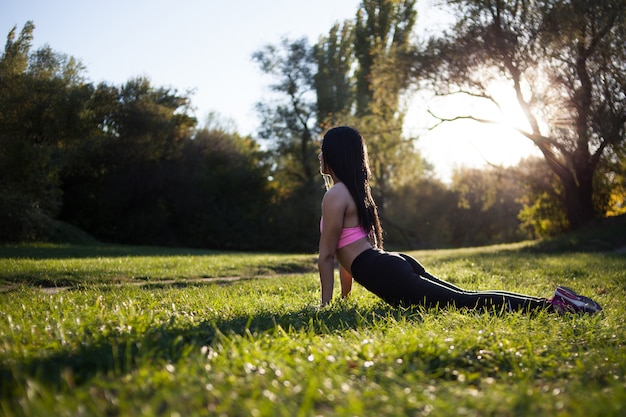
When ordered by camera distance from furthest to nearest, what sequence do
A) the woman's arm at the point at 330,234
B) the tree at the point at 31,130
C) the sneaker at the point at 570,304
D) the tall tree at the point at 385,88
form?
the tall tree at the point at 385,88, the tree at the point at 31,130, the woman's arm at the point at 330,234, the sneaker at the point at 570,304

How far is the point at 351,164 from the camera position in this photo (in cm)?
606

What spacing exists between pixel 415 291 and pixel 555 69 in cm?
1820

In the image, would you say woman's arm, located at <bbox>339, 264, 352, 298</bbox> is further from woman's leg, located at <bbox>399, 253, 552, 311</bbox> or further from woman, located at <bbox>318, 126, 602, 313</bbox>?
woman's leg, located at <bbox>399, 253, 552, 311</bbox>

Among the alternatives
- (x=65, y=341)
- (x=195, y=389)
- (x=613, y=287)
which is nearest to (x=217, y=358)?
(x=195, y=389)

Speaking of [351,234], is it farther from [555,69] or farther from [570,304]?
[555,69]

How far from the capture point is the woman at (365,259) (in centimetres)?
565

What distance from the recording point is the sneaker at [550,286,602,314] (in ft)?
18.1

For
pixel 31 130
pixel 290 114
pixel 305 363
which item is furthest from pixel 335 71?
pixel 305 363

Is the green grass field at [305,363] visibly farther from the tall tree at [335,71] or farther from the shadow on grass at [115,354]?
the tall tree at [335,71]

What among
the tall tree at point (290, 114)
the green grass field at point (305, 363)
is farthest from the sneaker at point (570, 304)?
the tall tree at point (290, 114)

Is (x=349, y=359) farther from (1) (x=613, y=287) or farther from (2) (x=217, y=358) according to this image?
(1) (x=613, y=287)

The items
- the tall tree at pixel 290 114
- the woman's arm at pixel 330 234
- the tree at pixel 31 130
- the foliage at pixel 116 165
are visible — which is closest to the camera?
the woman's arm at pixel 330 234

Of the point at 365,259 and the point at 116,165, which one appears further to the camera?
the point at 116,165

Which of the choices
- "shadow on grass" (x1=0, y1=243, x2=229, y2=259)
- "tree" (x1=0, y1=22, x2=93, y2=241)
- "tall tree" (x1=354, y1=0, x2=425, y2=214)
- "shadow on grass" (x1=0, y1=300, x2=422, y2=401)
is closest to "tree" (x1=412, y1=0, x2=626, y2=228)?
"tall tree" (x1=354, y1=0, x2=425, y2=214)
